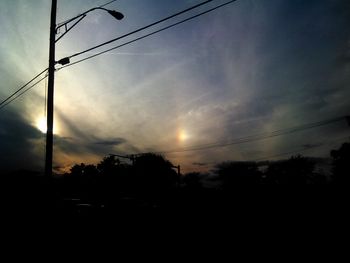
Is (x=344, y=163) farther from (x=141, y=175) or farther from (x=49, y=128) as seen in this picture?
(x=49, y=128)

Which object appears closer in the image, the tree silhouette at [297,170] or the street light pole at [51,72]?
the street light pole at [51,72]

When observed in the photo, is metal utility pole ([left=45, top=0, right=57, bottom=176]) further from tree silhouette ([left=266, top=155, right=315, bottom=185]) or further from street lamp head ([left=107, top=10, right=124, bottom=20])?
tree silhouette ([left=266, top=155, right=315, bottom=185])

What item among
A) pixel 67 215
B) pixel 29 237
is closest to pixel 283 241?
pixel 29 237

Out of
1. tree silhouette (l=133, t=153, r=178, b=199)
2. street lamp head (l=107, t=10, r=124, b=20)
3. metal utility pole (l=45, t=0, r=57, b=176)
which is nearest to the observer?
metal utility pole (l=45, t=0, r=57, b=176)

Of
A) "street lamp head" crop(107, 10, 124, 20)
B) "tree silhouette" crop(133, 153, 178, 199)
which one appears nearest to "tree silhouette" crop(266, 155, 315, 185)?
"tree silhouette" crop(133, 153, 178, 199)

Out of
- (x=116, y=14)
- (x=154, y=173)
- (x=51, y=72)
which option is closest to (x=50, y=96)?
(x=51, y=72)

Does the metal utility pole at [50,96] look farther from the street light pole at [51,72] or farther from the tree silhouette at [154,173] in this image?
the tree silhouette at [154,173]

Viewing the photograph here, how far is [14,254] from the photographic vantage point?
424 inches

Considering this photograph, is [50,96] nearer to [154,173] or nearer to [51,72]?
[51,72]

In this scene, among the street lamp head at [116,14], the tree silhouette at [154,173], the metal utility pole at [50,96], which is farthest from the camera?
the tree silhouette at [154,173]

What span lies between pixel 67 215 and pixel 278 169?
92898mm

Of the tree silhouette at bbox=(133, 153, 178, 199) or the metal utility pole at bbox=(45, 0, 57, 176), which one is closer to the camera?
the metal utility pole at bbox=(45, 0, 57, 176)

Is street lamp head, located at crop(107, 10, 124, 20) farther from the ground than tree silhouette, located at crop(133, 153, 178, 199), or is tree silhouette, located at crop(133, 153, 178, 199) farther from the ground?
street lamp head, located at crop(107, 10, 124, 20)

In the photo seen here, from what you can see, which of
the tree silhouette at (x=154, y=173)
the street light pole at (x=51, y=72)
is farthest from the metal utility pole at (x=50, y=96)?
the tree silhouette at (x=154, y=173)
